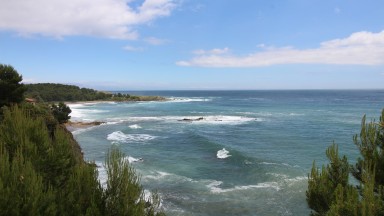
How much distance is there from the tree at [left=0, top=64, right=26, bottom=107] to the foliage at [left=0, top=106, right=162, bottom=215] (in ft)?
74.9

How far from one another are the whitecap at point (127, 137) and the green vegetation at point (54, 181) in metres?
35.7

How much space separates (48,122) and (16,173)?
25955 millimetres

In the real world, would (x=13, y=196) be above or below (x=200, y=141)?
above

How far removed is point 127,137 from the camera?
52719 mm

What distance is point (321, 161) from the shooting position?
120 feet

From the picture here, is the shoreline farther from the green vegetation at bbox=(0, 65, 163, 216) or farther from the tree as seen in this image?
the green vegetation at bbox=(0, 65, 163, 216)

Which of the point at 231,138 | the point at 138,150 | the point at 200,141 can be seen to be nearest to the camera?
the point at 138,150

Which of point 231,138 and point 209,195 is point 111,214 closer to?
point 209,195

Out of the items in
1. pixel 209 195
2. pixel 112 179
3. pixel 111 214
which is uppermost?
pixel 112 179

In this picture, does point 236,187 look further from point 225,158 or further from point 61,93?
A: point 61,93

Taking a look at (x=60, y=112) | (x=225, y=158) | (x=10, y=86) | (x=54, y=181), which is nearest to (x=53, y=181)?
(x=54, y=181)

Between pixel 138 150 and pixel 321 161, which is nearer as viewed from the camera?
pixel 321 161

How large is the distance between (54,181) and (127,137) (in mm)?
40564

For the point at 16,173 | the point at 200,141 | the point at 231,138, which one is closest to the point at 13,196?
the point at 16,173
